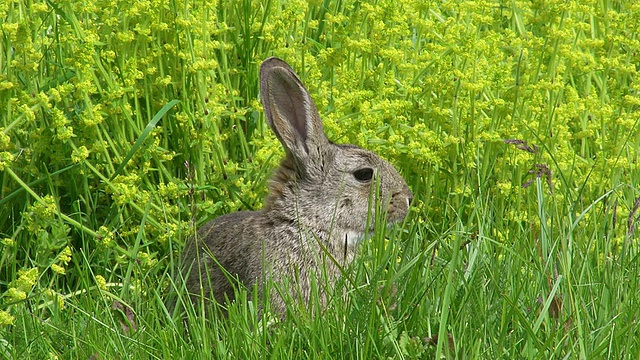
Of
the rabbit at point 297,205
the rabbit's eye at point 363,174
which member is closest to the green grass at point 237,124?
the rabbit at point 297,205

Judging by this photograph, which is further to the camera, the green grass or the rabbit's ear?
the green grass

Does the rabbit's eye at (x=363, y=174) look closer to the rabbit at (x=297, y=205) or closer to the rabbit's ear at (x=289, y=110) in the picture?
the rabbit at (x=297, y=205)

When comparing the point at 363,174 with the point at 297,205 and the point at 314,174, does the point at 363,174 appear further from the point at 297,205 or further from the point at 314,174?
the point at 297,205

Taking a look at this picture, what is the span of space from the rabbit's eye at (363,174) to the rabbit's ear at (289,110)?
0.69 feet

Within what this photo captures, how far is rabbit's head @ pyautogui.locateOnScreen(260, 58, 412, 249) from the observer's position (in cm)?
437

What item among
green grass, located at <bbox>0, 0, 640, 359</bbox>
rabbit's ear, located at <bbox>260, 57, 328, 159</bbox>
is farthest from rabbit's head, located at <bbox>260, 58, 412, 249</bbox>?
green grass, located at <bbox>0, 0, 640, 359</bbox>

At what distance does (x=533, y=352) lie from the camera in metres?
2.95

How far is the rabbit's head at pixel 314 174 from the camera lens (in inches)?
172

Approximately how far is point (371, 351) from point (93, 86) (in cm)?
220

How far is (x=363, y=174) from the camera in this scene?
4.56 m

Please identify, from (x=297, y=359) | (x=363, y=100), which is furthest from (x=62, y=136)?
(x=297, y=359)

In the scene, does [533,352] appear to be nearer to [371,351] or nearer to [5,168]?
[371,351]

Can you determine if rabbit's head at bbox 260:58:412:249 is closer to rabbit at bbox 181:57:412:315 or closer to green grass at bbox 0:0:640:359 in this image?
rabbit at bbox 181:57:412:315

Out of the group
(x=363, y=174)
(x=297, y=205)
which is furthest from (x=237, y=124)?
(x=297, y=205)
